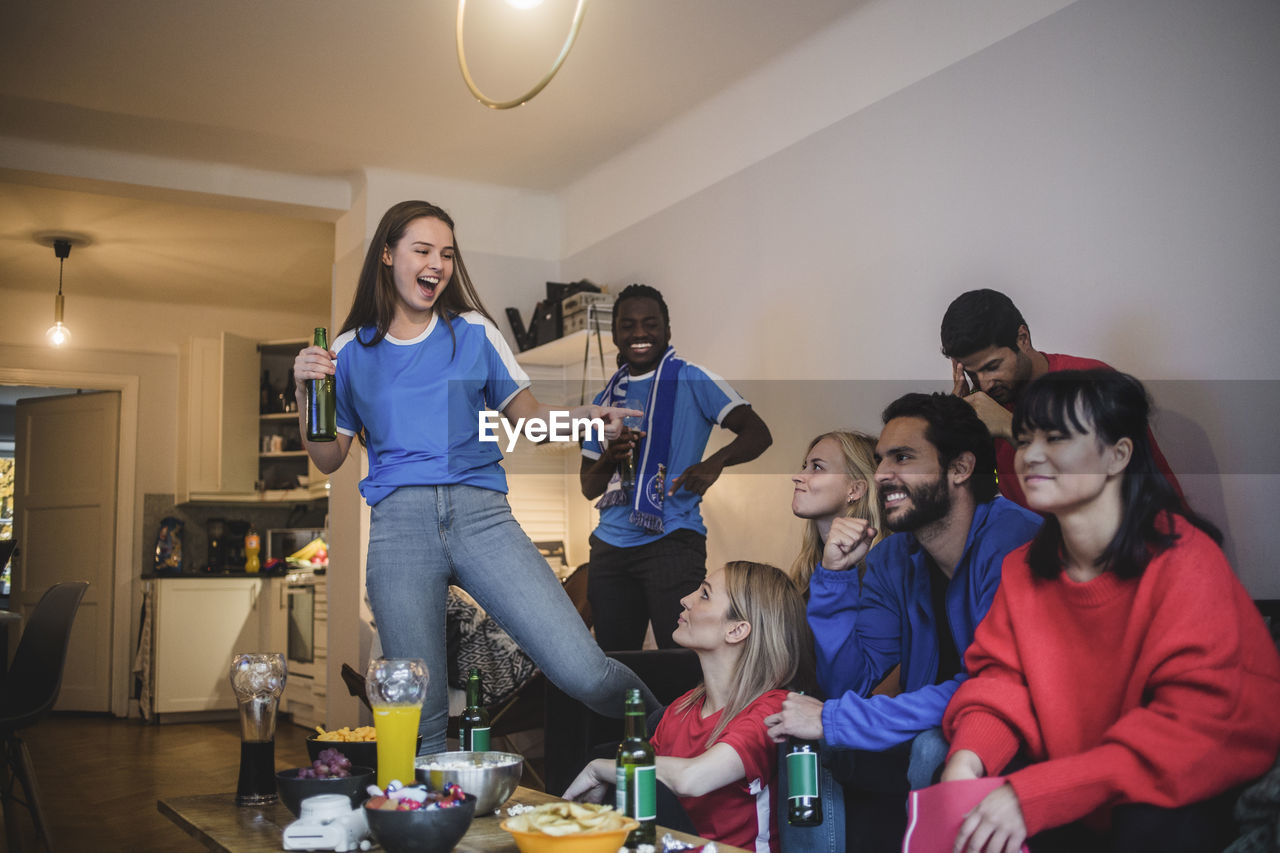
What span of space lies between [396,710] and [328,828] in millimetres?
198

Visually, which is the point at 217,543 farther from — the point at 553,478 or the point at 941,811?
the point at 941,811

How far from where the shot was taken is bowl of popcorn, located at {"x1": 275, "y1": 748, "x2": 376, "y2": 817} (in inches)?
65.2

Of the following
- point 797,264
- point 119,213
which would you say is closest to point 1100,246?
point 797,264

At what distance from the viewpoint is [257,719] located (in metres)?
1.97

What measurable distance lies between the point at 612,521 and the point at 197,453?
173 inches

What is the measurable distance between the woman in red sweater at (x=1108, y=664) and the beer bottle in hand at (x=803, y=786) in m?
0.22

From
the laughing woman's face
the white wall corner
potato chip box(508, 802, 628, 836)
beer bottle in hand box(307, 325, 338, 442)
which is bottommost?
potato chip box(508, 802, 628, 836)

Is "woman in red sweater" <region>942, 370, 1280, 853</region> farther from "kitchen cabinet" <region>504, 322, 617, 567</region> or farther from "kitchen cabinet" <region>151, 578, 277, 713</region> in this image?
"kitchen cabinet" <region>151, 578, 277, 713</region>

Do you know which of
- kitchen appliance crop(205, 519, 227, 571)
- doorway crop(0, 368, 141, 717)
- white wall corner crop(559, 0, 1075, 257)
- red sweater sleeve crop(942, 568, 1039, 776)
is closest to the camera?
red sweater sleeve crop(942, 568, 1039, 776)

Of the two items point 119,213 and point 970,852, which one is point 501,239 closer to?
point 119,213

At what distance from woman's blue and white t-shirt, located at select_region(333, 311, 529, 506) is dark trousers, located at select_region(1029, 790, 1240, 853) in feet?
4.22

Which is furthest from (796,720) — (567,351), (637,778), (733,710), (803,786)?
(567,351)

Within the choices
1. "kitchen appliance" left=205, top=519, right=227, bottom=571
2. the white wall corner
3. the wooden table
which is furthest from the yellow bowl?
"kitchen appliance" left=205, top=519, right=227, bottom=571

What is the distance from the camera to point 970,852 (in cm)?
141
